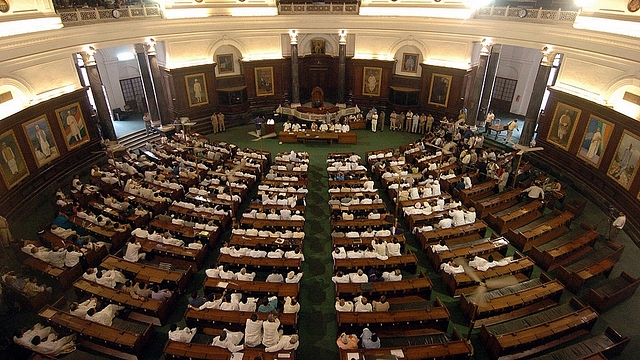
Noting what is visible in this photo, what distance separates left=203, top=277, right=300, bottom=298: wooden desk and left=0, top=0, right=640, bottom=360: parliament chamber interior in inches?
2.9

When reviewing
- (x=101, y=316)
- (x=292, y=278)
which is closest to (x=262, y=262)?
(x=292, y=278)

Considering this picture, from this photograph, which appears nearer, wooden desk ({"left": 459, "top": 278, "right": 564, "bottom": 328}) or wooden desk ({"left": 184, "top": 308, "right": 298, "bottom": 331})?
wooden desk ({"left": 184, "top": 308, "right": 298, "bottom": 331})

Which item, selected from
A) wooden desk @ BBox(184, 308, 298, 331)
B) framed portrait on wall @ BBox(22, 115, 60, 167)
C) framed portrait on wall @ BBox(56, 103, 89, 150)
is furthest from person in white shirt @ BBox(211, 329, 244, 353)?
framed portrait on wall @ BBox(56, 103, 89, 150)

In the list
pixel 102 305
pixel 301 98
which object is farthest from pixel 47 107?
pixel 301 98

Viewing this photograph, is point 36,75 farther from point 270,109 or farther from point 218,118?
point 270,109

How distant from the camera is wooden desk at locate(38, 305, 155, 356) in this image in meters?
10.5

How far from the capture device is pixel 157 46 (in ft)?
83.8

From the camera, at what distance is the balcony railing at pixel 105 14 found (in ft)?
62.7

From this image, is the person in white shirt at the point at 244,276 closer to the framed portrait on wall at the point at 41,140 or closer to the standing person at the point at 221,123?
the framed portrait on wall at the point at 41,140

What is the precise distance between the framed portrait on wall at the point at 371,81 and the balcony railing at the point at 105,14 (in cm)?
1500

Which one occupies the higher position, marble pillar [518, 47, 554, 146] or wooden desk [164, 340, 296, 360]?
marble pillar [518, 47, 554, 146]

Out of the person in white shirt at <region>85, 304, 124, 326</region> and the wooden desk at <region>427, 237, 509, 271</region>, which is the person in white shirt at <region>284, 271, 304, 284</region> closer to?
the wooden desk at <region>427, 237, 509, 271</region>


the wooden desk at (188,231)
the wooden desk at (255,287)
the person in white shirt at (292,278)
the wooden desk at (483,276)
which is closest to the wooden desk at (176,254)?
the wooden desk at (188,231)

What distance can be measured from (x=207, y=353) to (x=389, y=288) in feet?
19.3
